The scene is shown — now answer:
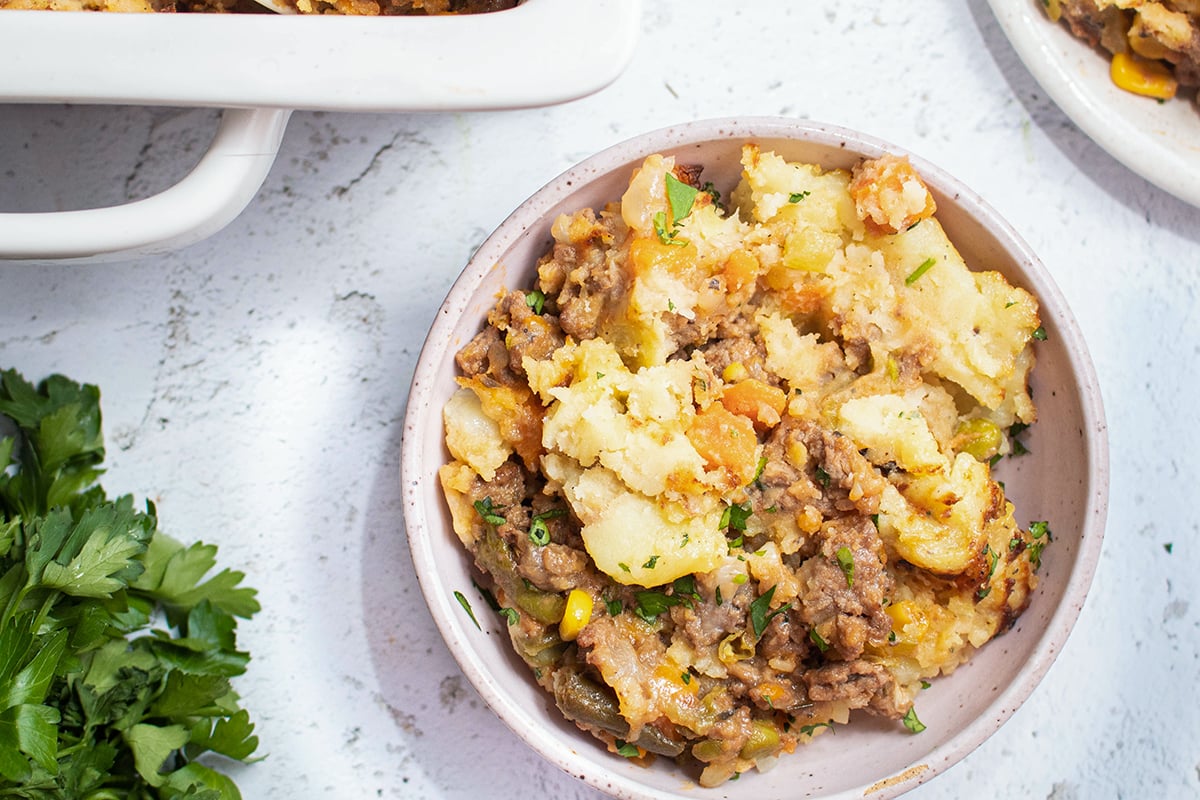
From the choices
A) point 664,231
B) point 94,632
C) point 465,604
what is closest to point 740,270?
point 664,231

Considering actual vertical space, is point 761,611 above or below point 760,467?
below

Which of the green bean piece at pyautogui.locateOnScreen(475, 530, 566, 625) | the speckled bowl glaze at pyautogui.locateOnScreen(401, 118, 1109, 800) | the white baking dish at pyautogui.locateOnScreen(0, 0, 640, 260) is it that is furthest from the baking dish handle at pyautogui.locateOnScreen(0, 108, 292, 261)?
the green bean piece at pyautogui.locateOnScreen(475, 530, 566, 625)

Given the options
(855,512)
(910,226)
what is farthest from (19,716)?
(910,226)

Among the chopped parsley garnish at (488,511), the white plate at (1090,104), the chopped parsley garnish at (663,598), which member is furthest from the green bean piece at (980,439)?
the chopped parsley garnish at (488,511)

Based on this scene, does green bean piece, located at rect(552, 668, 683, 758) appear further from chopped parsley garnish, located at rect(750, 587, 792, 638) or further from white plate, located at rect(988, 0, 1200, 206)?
white plate, located at rect(988, 0, 1200, 206)

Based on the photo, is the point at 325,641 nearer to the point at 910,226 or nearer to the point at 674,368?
the point at 674,368

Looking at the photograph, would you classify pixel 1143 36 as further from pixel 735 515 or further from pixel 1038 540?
pixel 735 515
